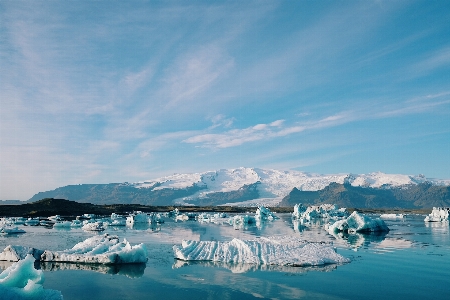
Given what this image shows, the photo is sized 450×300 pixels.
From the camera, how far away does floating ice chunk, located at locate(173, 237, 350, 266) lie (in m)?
17.8

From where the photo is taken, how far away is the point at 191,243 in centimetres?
2064

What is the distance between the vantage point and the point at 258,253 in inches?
748

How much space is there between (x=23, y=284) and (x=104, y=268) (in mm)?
6706

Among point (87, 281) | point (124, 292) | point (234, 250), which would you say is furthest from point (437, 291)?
point (87, 281)

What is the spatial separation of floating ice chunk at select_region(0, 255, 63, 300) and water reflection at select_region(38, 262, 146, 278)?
5.42 meters

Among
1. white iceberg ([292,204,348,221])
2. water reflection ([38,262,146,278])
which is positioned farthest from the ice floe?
white iceberg ([292,204,348,221])

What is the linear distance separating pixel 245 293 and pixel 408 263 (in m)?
11.0

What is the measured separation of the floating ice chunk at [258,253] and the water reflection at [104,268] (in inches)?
112

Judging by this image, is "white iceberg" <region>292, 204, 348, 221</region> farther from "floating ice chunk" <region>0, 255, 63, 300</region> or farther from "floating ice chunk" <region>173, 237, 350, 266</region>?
"floating ice chunk" <region>0, 255, 63, 300</region>

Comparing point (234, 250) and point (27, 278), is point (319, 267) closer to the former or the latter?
point (234, 250)

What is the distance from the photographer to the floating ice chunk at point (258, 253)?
1782 centimetres

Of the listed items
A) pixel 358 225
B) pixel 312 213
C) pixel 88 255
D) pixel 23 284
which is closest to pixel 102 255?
pixel 88 255

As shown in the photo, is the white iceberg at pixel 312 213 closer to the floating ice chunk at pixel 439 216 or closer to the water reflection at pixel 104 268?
the floating ice chunk at pixel 439 216

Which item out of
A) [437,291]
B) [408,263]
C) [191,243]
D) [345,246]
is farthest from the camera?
[345,246]
